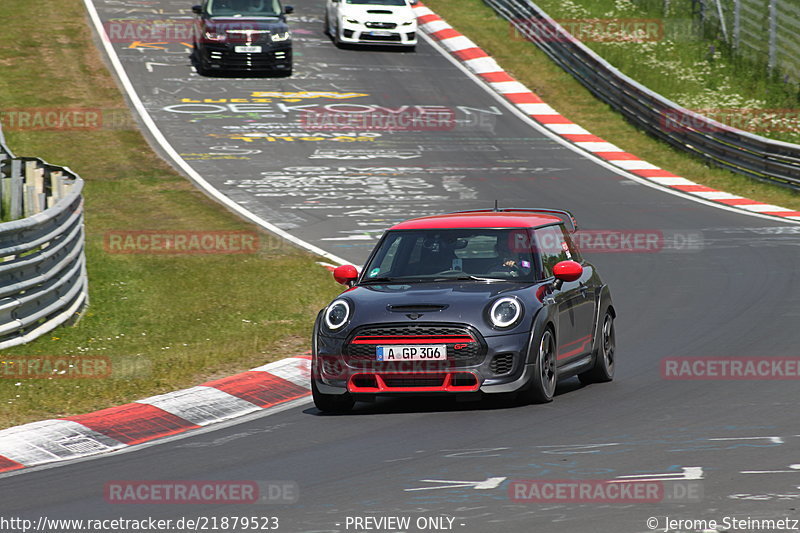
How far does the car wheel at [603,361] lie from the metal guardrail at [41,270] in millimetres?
5130

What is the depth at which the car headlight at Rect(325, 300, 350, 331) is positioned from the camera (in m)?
10.1

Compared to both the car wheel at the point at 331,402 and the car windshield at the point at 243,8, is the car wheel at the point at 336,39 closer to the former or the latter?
the car windshield at the point at 243,8

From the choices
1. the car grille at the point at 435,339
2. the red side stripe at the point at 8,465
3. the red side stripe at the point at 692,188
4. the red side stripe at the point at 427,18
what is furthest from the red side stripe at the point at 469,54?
the red side stripe at the point at 8,465

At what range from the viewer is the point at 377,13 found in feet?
114

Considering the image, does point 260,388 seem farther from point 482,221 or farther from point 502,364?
point 502,364

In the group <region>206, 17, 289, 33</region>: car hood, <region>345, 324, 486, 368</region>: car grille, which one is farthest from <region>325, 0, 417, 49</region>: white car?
<region>345, 324, 486, 368</region>: car grille

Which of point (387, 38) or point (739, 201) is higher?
point (387, 38)

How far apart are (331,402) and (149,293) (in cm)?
591

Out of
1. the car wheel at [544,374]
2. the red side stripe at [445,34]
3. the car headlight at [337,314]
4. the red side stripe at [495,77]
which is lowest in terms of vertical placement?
the red side stripe at [495,77]

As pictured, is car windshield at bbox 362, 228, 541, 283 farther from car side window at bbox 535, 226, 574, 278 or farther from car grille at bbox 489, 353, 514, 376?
car grille at bbox 489, 353, 514, 376

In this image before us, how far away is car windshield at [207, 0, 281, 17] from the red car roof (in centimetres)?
2111

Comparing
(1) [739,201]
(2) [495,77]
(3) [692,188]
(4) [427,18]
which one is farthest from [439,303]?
(4) [427,18]

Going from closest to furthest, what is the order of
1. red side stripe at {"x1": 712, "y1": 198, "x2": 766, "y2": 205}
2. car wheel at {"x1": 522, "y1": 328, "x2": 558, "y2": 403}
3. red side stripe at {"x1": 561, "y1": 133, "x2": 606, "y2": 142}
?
car wheel at {"x1": 522, "y1": 328, "x2": 558, "y2": 403}, red side stripe at {"x1": 712, "y1": 198, "x2": 766, "y2": 205}, red side stripe at {"x1": 561, "y1": 133, "x2": 606, "y2": 142}

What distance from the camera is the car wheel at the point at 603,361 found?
1136 cm
